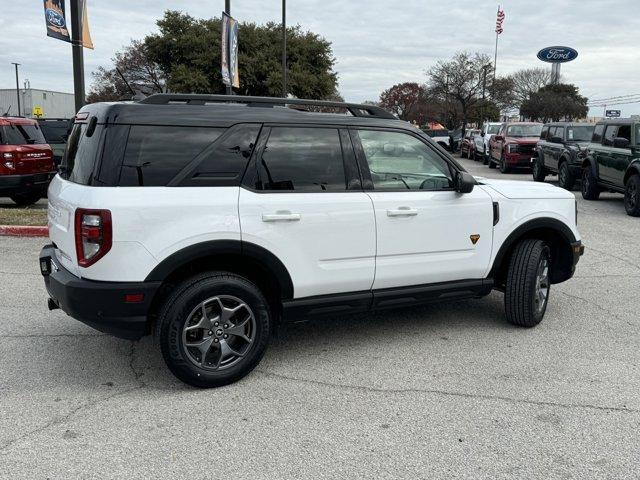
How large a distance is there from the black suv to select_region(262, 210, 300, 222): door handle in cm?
1295

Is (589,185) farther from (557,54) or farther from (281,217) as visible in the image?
(557,54)

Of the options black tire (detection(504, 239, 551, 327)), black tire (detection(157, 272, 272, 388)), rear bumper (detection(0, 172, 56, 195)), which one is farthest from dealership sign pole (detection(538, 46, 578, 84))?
black tire (detection(157, 272, 272, 388))

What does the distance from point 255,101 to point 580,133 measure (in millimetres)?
15282

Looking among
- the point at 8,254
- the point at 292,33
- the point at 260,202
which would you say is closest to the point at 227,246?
the point at 260,202

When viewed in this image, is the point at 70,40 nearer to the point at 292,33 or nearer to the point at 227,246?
the point at 227,246

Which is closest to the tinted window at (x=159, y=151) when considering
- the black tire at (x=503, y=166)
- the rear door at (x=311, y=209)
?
the rear door at (x=311, y=209)

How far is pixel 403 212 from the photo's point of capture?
4328 mm

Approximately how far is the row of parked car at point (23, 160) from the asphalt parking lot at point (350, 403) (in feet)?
20.6

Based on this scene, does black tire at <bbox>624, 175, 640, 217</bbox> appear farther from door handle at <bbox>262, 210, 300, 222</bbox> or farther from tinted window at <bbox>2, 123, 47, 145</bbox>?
tinted window at <bbox>2, 123, 47, 145</bbox>

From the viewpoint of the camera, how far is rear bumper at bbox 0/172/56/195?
35.4 feet

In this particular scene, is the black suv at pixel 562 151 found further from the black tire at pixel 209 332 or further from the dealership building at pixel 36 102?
the dealership building at pixel 36 102

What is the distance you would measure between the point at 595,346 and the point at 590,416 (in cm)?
132

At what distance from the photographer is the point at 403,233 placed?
4.36 metres

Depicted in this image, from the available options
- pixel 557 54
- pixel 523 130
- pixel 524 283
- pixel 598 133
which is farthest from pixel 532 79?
pixel 524 283
